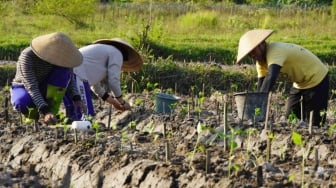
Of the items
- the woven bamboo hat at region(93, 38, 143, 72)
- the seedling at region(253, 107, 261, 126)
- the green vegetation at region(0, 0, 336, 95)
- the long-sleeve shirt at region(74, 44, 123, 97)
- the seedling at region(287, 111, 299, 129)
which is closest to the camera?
the seedling at region(253, 107, 261, 126)

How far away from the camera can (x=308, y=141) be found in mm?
5629

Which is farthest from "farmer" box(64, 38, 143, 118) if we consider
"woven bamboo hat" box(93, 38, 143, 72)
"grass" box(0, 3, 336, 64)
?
"grass" box(0, 3, 336, 64)

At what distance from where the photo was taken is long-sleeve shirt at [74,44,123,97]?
693cm

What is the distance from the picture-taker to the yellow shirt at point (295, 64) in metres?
6.36

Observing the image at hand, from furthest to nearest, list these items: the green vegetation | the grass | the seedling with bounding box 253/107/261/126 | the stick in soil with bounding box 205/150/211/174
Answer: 1. the grass
2. the green vegetation
3. the seedling with bounding box 253/107/261/126
4. the stick in soil with bounding box 205/150/211/174

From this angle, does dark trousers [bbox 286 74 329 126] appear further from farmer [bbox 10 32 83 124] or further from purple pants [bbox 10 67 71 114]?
purple pants [bbox 10 67 71 114]

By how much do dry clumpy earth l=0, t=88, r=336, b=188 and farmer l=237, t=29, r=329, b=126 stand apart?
475 mm

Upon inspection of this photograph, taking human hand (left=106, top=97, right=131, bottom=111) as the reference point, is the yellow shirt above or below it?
above

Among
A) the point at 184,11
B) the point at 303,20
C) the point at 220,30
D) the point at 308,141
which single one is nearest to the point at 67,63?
the point at 308,141

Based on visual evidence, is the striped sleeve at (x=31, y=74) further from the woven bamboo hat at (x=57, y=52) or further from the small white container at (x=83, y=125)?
the small white container at (x=83, y=125)

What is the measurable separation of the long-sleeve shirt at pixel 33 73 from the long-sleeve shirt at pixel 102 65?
44 cm

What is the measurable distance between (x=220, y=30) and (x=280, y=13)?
3990 millimetres

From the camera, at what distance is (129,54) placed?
23.9 ft

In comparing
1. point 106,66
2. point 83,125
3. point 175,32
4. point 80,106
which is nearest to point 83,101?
point 80,106
